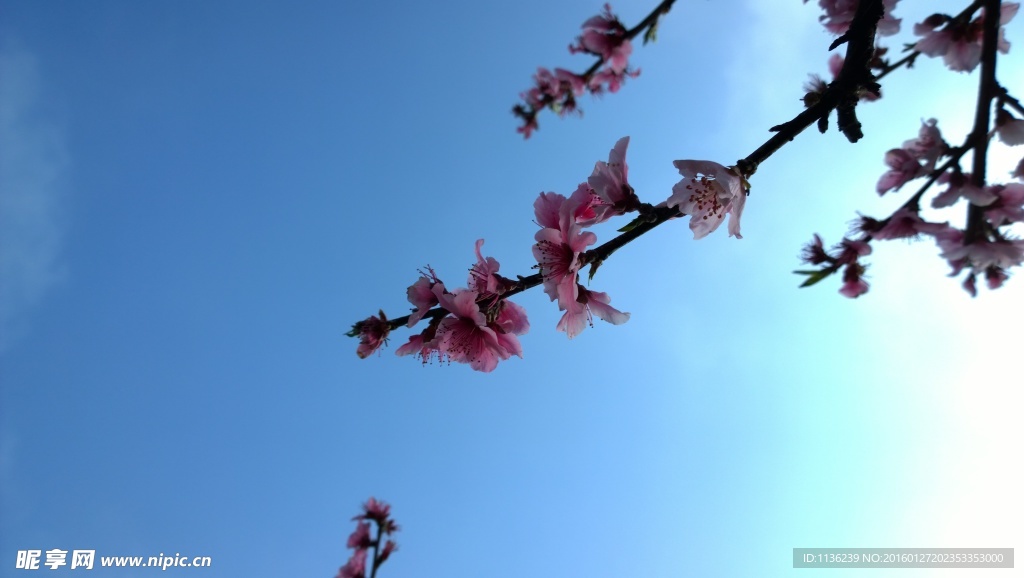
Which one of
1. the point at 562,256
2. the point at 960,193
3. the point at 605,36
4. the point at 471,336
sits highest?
the point at 605,36

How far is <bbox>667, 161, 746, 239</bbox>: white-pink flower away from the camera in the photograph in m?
1.59

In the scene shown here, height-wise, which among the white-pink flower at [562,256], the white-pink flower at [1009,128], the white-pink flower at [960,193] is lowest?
the white-pink flower at [562,256]

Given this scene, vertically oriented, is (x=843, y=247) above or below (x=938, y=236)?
above

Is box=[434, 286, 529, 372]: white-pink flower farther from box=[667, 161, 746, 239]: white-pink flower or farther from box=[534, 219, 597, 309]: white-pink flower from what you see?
box=[667, 161, 746, 239]: white-pink flower

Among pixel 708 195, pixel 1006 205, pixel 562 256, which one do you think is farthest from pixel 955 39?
pixel 562 256

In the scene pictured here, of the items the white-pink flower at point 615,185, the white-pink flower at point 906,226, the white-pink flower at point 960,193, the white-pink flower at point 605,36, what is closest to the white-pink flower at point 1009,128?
the white-pink flower at point 960,193

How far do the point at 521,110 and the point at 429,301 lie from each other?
4830mm

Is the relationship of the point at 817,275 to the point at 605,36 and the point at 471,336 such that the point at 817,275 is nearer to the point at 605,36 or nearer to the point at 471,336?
the point at 471,336

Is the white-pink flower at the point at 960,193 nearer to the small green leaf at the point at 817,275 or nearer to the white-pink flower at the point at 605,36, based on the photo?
the small green leaf at the point at 817,275

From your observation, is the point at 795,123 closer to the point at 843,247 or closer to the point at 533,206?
the point at 533,206

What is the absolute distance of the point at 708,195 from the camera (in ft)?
5.62

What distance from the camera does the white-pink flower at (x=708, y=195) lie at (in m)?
1.59

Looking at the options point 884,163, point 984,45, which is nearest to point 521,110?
point 884,163

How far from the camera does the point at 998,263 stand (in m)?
2.01
